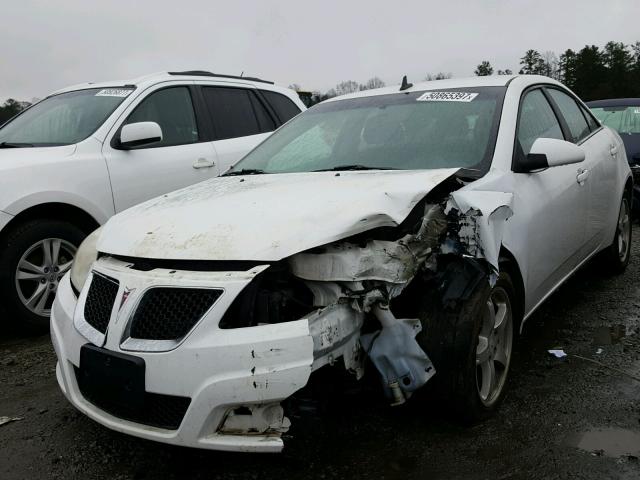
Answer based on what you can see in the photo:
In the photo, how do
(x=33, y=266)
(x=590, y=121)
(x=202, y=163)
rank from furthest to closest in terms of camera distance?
(x=202, y=163)
(x=590, y=121)
(x=33, y=266)

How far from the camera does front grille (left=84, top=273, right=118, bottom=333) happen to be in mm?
2244

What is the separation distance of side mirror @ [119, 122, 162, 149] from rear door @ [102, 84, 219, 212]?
6.4 inches

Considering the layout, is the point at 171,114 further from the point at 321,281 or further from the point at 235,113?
the point at 321,281

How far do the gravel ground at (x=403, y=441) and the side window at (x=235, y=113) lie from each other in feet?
9.56

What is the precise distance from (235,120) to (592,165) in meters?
3.19

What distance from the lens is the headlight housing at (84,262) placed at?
8.71 ft

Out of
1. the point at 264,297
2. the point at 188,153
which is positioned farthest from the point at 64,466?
the point at 188,153

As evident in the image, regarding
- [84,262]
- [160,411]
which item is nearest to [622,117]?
[84,262]

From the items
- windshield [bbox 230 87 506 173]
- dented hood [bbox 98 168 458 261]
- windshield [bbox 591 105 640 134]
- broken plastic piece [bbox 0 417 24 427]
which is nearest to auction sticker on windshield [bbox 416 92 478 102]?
windshield [bbox 230 87 506 173]

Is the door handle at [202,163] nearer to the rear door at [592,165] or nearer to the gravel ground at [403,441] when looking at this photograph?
the gravel ground at [403,441]

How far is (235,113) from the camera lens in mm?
5648

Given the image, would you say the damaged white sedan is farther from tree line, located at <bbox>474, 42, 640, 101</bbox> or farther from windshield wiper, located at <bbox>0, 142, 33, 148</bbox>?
tree line, located at <bbox>474, 42, 640, 101</bbox>

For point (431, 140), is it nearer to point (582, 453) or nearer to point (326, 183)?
point (326, 183)

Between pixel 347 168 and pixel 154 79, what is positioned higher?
pixel 154 79
